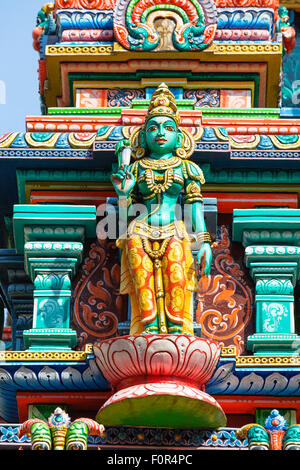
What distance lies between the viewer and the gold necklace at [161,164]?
13.7m

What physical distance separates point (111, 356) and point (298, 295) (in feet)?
13.1

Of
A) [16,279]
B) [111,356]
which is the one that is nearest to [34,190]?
[16,279]

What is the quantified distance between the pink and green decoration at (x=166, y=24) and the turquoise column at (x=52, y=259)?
3322 mm

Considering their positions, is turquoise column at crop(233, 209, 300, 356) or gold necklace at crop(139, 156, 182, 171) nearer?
turquoise column at crop(233, 209, 300, 356)

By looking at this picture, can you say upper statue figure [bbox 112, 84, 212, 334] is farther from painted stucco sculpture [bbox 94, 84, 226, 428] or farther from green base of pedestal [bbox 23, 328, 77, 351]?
green base of pedestal [bbox 23, 328, 77, 351]

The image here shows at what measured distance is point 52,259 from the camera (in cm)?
1382

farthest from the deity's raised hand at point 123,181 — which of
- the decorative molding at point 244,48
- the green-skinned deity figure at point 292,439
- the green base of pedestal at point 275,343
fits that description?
the decorative molding at point 244,48

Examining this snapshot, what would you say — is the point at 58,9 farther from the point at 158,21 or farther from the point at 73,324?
the point at 73,324

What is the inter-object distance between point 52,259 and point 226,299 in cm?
177

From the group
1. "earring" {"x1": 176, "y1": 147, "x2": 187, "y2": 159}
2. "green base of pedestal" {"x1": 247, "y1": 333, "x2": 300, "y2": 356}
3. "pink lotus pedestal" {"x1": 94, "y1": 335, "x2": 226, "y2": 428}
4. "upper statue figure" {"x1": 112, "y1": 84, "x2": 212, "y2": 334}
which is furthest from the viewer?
"earring" {"x1": 176, "y1": 147, "x2": 187, "y2": 159}

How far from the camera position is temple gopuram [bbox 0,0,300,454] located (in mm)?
12273

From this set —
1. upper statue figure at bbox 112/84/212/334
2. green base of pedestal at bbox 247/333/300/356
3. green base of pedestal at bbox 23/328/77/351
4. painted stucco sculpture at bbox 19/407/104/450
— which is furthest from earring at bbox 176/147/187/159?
painted stucco sculpture at bbox 19/407/104/450

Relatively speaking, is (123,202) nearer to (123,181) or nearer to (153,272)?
(123,181)

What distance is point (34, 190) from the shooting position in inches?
569
